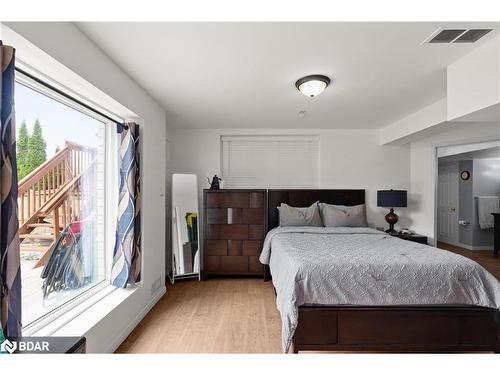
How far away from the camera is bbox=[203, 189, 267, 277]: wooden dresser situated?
381 centimetres

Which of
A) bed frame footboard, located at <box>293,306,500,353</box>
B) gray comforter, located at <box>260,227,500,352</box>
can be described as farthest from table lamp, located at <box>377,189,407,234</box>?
bed frame footboard, located at <box>293,306,500,353</box>

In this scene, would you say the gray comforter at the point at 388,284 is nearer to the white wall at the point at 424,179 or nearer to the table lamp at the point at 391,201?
the table lamp at the point at 391,201

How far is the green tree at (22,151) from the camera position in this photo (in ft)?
4.93

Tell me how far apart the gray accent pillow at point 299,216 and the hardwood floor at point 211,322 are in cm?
94

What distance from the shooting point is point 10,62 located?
1164 mm

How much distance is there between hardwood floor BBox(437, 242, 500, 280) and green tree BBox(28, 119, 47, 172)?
235 inches

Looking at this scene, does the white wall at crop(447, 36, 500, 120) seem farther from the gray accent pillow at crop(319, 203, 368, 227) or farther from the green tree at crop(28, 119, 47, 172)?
the green tree at crop(28, 119, 47, 172)

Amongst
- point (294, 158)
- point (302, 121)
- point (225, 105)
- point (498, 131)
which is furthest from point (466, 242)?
point (225, 105)

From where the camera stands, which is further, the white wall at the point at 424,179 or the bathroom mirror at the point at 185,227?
the white wall at the point at 424,179

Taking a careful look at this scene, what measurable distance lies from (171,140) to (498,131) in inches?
178

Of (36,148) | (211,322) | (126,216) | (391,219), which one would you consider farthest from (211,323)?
(391,219)

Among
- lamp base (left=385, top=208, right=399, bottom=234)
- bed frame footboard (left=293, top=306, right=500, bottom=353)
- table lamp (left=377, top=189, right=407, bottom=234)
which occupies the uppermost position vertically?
table lamp (left=377, top=189, right=407, bottom=234)

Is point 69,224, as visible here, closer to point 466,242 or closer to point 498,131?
point 498,131
